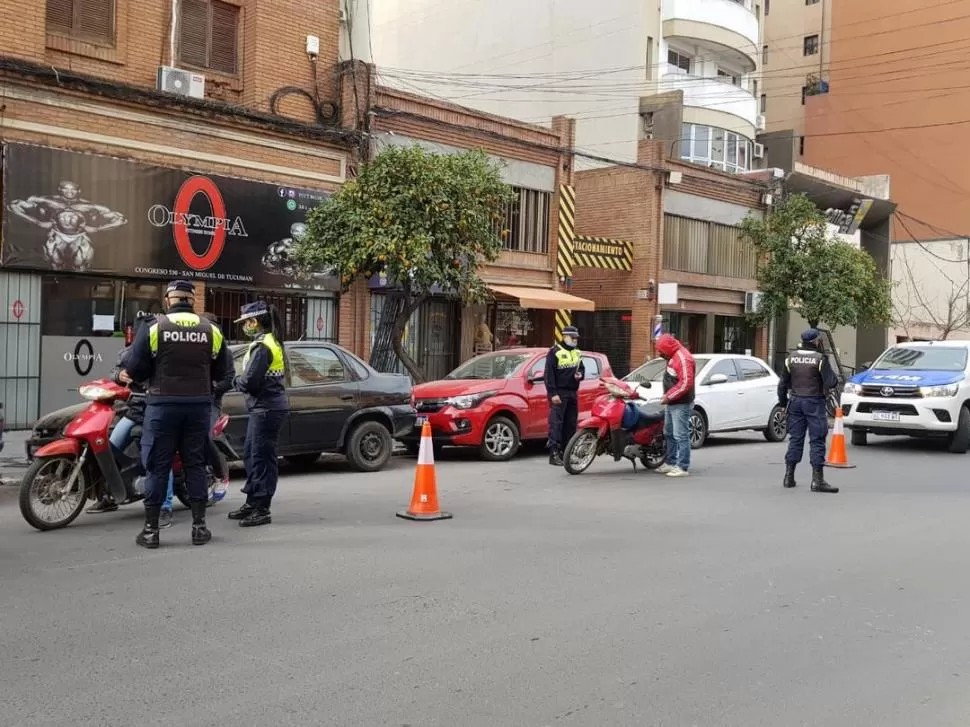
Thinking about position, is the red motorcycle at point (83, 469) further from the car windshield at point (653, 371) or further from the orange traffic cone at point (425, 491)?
the car windshield at point (653, 371)

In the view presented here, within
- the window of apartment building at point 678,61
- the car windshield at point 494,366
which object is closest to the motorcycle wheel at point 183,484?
the car windshield at point 494,366

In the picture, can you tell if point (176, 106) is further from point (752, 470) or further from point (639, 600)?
point (639, 600)

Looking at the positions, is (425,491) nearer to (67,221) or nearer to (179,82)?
(67,221)

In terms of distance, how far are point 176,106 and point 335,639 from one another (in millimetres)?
13101

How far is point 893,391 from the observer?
1462 centimetres

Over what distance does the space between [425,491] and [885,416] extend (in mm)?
9203

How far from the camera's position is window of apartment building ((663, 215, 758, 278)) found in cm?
2689

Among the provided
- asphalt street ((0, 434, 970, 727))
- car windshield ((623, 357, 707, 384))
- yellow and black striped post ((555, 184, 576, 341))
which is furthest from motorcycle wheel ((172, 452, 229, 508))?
yellow and black striped post ((555, 184, 576, 341))

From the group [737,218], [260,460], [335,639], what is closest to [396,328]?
[260,460]

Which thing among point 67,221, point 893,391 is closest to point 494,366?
point 893,391

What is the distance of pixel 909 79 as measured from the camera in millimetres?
47000

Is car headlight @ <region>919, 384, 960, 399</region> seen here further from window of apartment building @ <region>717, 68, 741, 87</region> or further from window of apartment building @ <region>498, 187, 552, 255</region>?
window of apartment building @ <region>717, 68, 741, 87</region>

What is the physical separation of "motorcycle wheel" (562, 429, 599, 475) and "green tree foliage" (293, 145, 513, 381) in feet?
15.5

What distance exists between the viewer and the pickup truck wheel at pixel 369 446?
11414mm
